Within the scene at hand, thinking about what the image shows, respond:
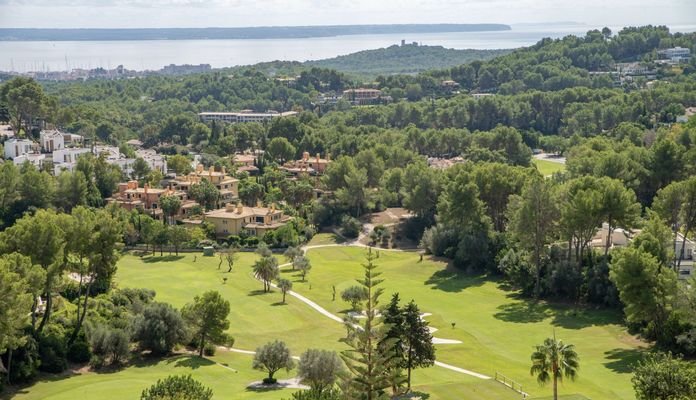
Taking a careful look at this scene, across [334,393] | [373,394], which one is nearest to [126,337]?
[334,393]

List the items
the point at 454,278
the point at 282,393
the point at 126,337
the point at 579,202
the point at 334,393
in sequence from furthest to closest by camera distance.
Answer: the point at 454,278, the point at 579,202, the point at 126,337, the point at 282,393, the point at 334,393

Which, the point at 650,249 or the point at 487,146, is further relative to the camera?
the point at 487,146

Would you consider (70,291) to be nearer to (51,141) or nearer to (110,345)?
(110,345)

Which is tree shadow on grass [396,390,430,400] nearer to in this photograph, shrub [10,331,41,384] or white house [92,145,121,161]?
shrub [10,331,41,384]

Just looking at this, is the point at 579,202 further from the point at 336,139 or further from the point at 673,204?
the point at 336,139

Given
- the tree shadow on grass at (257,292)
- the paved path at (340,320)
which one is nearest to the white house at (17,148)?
the paved path at (340,320)

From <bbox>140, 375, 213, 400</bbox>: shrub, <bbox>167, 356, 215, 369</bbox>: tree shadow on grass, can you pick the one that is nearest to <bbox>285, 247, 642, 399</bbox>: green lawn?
<bbox>167, 356, 215, 369</bbox>: tree shadow on grass
